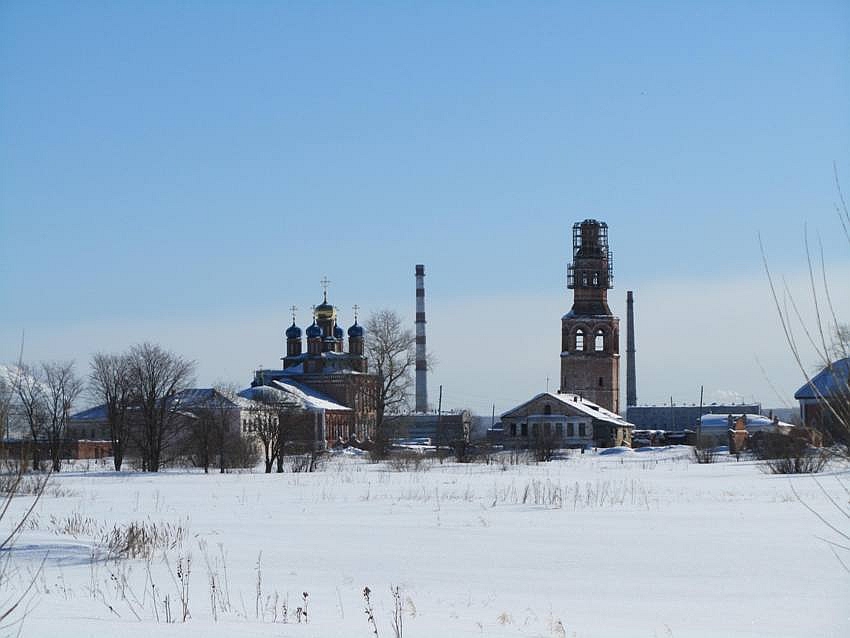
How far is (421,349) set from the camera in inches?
3585

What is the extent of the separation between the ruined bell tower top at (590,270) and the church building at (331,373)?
52.9ft

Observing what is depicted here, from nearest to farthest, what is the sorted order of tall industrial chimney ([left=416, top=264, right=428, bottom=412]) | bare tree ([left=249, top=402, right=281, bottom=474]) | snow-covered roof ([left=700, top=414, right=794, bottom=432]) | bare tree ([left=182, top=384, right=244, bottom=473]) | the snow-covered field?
the snow-covered field, bare tree ([left=249, top=402, right=281, bottom=474]), bare tree ([left=182, top=384, right=244, bottom=473]), snow-covered roof ([left=700, top=414, right=794, bottom=432]), tall industrial chimney ([left=416, top=264, right=428, bottom=412])

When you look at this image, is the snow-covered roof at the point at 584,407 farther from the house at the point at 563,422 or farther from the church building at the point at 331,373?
the church building at the point at 331,373

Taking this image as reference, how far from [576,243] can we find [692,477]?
188ft

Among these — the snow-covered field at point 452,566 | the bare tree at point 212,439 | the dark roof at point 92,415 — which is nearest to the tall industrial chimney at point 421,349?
the dark roof at point 92,415

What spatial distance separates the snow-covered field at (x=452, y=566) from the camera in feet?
33.5

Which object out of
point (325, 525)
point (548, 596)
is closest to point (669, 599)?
point (548, 596)

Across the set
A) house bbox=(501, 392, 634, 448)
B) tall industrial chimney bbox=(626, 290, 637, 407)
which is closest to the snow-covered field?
house bbox=(501, 392, 634, 448)

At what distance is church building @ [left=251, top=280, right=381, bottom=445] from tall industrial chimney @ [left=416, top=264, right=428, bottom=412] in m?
4.22

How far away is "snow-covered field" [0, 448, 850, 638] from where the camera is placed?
10.2 m

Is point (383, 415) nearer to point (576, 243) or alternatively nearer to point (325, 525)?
point (576, 243)

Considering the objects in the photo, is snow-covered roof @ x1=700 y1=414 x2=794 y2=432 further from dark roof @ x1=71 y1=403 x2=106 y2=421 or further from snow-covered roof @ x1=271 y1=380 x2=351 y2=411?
dark roof @ x1=71 y1=403 x2=106 y2=421

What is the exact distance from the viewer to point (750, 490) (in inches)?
1014

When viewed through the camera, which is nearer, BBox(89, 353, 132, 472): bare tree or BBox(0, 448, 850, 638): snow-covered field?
BBox(0, 448, 850, 638): snow-covered field
